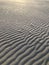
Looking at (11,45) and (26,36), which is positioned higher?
(26,36)

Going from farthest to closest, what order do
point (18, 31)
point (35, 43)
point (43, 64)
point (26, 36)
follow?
point (18, 31)
point (26, 36)
point (35, 43)
point (43, 64)

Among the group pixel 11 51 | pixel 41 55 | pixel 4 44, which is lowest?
pixel 41 55

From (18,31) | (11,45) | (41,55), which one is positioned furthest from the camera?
(18,31)

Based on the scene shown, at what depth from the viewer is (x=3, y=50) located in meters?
4.87

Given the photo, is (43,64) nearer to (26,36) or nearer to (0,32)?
(26,36)

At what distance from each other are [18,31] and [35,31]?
0.74 meters

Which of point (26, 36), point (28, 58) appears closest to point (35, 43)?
point (26, 36)

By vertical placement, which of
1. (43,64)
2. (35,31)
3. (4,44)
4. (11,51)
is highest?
(35,31)

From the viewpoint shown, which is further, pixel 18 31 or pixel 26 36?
pixel 18 31

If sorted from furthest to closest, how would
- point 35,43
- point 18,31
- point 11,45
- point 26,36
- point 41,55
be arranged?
1. point 18,31
2. point 26,36
3. point 35,43
4. point 11,45
5. point 41,55

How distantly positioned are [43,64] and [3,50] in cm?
126

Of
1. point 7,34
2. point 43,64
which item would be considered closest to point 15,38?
point 7,34

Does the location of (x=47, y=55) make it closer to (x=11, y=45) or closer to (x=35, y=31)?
(x=11, y=45)

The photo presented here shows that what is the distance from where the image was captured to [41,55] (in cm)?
483
